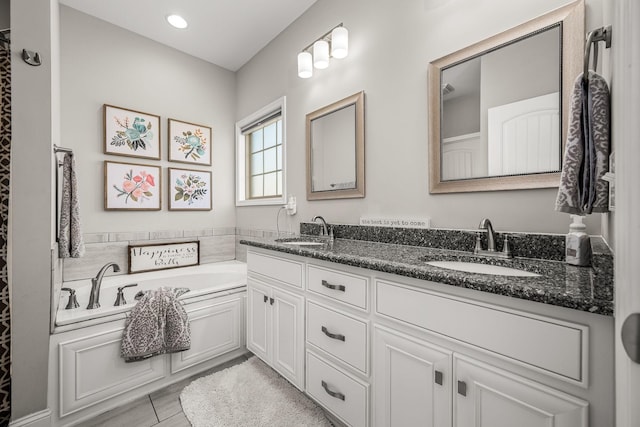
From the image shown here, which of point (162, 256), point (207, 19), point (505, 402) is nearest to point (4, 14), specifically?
point (207, 19)

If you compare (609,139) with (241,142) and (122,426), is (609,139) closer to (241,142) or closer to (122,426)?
(122,426)

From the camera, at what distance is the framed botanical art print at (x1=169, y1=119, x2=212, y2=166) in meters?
2.65

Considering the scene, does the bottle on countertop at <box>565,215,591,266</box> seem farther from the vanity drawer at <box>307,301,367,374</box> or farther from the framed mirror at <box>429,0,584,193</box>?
the vanity drawer at <box>307,301,367,374</box>

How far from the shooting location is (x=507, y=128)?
3.92 feet

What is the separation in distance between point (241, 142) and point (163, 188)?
99cm

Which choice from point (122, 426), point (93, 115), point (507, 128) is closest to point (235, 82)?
point (93, 115)

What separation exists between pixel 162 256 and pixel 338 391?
2.19 metres

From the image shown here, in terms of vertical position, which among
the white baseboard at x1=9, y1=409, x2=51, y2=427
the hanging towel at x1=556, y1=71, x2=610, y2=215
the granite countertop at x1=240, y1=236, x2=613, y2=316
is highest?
the hanging towel at x1=556, y1=71, x2=610, y2=215

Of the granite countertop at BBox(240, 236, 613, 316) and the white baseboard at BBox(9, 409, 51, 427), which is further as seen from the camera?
the white baseboard at BBox(9, 409, 51, 427)

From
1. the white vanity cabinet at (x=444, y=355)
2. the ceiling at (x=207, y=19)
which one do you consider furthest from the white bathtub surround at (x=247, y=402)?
the ceiling at (x=207, y=19)

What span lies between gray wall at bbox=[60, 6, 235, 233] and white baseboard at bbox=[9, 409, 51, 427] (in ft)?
4.55

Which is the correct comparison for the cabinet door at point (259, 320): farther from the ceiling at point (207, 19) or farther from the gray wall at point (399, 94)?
the ceiling at point (207, 19)

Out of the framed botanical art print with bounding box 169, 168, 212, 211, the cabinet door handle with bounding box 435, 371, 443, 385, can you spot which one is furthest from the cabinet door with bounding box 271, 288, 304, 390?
the framed botanical art print with bounding box 169, 168, 212, 211

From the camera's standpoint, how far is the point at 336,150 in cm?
198
